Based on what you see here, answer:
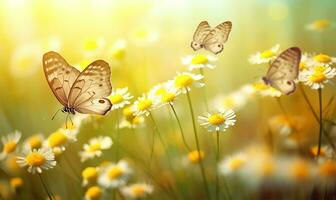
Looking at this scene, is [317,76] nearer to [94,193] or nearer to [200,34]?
[200,34]

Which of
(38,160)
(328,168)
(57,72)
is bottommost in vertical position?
(328,168)

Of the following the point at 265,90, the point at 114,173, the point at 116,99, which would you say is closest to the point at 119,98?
the point at 116,99

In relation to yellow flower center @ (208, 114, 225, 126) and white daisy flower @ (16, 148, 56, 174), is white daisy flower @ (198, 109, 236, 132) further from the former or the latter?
white daisy flower @ (16, 148, 56, 174)

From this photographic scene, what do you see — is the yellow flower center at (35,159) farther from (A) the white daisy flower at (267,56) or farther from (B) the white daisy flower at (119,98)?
(A) the white daisy flower at (267,56)

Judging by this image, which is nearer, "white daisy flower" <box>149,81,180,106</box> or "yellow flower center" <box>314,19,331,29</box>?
"white daisy flower" <box>149,81,180,106</box>

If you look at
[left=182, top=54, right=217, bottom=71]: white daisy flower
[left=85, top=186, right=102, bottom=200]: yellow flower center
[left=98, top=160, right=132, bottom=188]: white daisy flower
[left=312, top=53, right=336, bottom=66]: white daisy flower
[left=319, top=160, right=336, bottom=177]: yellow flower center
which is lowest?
[left=319, top=160, right=336, bottom=177]: yellow flower center

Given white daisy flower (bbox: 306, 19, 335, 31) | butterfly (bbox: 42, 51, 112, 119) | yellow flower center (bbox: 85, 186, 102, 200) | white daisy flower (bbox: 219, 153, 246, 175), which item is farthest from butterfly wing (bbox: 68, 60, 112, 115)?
white daisy flower (bbox: 306, 19, 335, 31)

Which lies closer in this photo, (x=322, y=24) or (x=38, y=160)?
(x=38, y=160)

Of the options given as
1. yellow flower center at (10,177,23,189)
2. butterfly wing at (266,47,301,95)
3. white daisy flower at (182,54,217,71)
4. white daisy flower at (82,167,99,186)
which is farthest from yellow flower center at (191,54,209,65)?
yellow flower center at (10,177,23,189)

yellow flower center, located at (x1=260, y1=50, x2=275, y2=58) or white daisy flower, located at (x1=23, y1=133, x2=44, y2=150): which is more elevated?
yellow flower center, located at (x1=260, y1=50, x2=275, y2=58)
